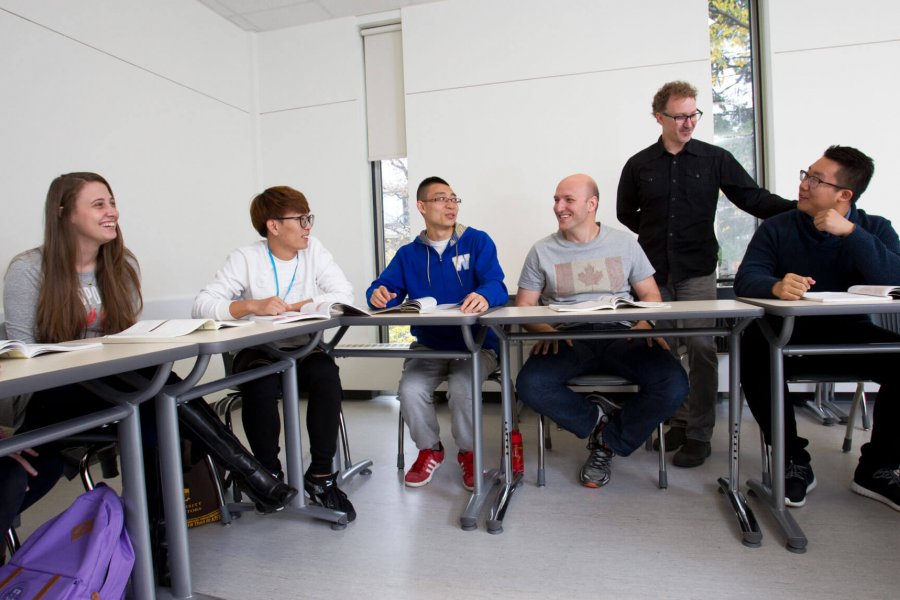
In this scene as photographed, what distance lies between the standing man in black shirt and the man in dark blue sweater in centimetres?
42

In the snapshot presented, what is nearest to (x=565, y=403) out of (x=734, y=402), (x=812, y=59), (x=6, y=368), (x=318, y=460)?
(x=734, y=402)

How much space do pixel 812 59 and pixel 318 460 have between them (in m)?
3.52

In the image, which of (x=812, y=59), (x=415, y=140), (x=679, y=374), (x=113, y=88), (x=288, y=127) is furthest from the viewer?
(x=288, y=127)

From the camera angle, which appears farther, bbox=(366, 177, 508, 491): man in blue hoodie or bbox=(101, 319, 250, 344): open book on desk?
bbox=(366, 177, 508, 491): man in blue hoodie

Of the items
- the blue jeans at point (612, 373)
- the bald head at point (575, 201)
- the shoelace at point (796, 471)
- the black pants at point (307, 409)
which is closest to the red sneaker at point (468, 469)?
the blue jeans at point (612, 373)

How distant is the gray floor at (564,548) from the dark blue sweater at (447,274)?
0.61 metres

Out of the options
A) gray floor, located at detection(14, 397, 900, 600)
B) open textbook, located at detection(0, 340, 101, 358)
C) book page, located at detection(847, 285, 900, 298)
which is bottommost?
gray floor, located at detection(14, 397, 900, 600)

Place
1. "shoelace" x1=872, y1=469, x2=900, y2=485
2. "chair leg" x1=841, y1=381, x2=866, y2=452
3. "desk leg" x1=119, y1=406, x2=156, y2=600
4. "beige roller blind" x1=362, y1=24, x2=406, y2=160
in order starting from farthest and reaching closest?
1. "beige roller blind" x1=362, y1=24, x2=406, y2=160
2. "chair leg" x1=841, y1=381, x2=866, y2=452
3. "shoelace" x1=872, y1=469, x2=900, y2=485
4. "desk leg" x1=119, y1=406, x2=156, y2=600

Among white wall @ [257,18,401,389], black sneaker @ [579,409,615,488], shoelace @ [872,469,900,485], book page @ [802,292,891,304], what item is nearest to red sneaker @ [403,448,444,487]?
black sneaker @ [579,409,615,488]

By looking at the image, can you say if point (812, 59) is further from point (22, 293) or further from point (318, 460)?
point (22, 293)

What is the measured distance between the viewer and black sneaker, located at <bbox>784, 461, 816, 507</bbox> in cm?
190

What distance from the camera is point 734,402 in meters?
1.89

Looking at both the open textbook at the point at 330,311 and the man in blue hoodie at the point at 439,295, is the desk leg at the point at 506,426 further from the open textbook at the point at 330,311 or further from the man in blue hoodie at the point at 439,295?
the open textbook at the point at 330,311

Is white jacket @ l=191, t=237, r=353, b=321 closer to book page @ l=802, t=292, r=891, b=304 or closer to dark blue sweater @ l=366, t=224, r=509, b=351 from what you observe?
dark blue sweater @ l=366, t=224, r=509, b=351
